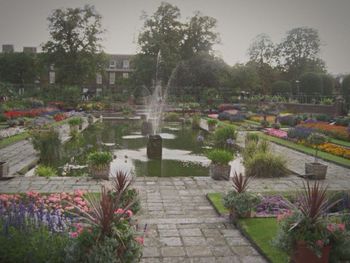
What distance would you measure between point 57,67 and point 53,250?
46796mm

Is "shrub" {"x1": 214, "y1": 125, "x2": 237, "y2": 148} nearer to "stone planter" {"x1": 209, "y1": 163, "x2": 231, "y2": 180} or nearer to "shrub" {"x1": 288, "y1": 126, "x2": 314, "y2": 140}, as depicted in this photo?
"shrub" {"x1": 288, "y1": 126, "x2": 314, "y2": 140}

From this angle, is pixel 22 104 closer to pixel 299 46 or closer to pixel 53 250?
pixel 53 250

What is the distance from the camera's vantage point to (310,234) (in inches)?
174

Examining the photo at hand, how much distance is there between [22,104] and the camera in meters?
35.9

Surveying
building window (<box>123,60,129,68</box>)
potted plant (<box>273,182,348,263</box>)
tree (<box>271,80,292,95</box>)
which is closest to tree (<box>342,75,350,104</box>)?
tree (<box>271,80,292,95</box>)

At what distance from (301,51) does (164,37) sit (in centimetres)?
2505

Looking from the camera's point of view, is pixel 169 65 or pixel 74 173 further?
pixel 169 65

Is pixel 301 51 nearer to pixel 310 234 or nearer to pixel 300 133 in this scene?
pixel 300 133

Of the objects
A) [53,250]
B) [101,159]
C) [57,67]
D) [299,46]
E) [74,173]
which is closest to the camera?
[53,250]

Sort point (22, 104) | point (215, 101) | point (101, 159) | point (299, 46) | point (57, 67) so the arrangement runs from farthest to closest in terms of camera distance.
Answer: point (299, 46), point (57, 67), point (215, 101), point (22, 104), point (101, 159)

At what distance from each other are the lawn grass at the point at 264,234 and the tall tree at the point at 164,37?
43.3 metres

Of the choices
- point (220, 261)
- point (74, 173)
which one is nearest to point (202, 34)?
point (74, 173)

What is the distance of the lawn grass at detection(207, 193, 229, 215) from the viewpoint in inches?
280

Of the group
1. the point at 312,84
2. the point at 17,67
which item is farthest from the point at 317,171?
the point at 17,67
